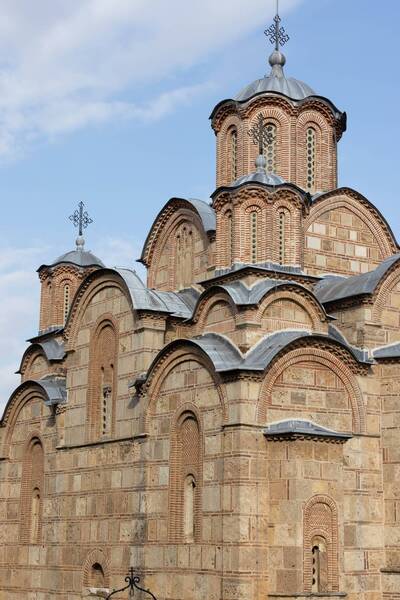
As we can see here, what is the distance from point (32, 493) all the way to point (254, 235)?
8144 mm

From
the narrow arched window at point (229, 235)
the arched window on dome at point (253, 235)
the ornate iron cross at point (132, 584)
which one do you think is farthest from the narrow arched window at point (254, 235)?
the ornate iron cross at point (132, 584)

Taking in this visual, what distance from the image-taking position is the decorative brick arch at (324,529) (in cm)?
1661

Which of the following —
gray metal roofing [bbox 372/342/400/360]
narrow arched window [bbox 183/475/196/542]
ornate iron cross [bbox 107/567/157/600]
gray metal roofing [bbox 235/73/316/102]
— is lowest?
ornate iron cross [bbox 107/567/157/600]

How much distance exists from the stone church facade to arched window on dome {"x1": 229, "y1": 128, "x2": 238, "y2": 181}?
0.05 meters

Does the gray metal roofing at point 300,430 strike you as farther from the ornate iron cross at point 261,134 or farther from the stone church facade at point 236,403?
the ornate iron cross at point 261,134

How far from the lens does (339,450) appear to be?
1720 centimetres

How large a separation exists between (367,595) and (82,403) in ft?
22.9

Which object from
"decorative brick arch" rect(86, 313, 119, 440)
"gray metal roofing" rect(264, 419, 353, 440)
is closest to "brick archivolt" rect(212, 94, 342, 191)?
"decorative brick arch" rect(86, 313, 119, 440)

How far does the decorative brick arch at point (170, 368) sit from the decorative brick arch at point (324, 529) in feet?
6.60

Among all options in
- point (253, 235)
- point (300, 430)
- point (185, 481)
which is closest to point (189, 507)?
point (185, 481)

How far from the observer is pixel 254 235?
1916 centimetres

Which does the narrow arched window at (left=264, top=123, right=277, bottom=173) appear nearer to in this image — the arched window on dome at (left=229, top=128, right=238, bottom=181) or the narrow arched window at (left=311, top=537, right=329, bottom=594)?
the arched window on dome at (left=229, top=128, right=238, bottom=181)

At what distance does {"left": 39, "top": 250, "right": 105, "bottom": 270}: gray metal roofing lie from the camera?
25594mm

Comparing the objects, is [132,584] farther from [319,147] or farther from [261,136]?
[319,147]
